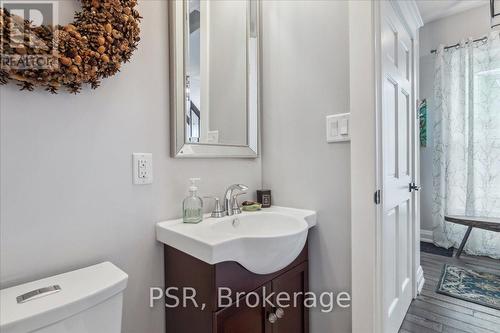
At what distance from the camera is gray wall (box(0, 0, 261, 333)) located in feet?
2.53

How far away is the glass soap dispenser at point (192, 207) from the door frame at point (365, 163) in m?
0.66

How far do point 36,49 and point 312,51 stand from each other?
1061 millimetres

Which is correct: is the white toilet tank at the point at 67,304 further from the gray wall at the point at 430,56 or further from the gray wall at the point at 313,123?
the gray wall at the point at 430,56

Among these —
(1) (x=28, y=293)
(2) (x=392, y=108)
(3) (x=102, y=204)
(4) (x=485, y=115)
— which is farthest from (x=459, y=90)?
(1) (x=28, y=293)

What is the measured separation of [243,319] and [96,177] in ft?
2.36

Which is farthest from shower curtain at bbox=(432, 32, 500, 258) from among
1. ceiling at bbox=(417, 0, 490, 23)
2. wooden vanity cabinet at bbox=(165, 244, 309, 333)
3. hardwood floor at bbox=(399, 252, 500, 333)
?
wooden vanity cabinet at bbox=(165, 244, 309, 333)

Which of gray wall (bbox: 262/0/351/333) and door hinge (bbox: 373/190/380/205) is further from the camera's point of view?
gray wall (bbox: 262/0/351/333)

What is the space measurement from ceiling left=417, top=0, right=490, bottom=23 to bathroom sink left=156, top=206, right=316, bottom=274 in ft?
8.88

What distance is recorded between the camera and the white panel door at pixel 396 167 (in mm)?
1228

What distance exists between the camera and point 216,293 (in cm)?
85

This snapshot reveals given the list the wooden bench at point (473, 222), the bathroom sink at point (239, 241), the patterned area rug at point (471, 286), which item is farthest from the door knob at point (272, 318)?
the wooden bench at point (473, 222)

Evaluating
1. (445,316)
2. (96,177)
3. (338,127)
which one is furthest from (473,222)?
(96,177)

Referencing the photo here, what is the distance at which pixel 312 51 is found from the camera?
1.26 metres

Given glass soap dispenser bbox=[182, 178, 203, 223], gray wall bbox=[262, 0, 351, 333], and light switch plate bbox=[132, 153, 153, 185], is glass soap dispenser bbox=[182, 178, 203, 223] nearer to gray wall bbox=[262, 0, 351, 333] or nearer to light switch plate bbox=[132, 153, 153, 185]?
light switch plate bbox=[132, 153, 153, 185]
